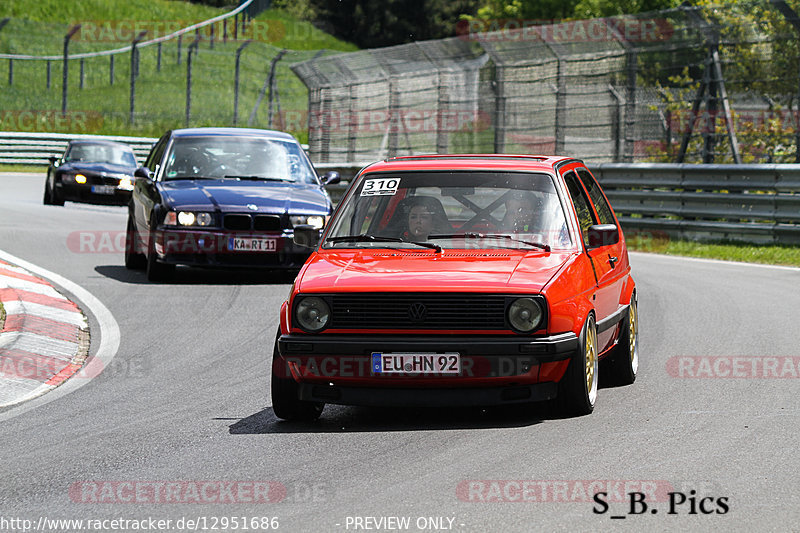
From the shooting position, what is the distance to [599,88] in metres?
21.2

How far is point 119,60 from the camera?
6084 cm

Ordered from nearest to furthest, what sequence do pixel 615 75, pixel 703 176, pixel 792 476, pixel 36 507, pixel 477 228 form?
pixel 36 507 → pixel 792 476 → pixel 477 228 → pixel 703 176 → pixel 615 75

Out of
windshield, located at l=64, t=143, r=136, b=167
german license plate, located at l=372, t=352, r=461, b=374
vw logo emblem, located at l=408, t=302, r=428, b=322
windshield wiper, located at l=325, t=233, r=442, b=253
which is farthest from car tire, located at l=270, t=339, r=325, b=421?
windshield, located at l=64, t=143, r=136, b=167

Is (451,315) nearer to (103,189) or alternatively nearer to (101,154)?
(103,189)

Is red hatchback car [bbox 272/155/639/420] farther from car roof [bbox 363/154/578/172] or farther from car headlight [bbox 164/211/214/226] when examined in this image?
car headlight [bbox 164/211/214/226]

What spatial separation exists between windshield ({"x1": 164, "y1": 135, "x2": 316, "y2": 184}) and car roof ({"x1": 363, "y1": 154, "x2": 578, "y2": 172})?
6309mm

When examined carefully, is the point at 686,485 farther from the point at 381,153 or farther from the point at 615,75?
the point at 381,153

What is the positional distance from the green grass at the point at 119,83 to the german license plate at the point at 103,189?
1340 centimetres

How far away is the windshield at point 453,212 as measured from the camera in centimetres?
771

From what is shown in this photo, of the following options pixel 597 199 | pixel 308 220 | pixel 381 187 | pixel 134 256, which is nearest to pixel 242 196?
pixel 308 220

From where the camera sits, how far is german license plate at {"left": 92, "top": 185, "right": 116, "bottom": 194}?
24967 mm

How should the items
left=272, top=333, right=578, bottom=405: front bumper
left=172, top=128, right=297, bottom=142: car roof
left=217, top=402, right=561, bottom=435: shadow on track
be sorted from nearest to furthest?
left=272, top=333, right=578, bottom=405: front bumper < left=217, top=402, right=561, bottom=435: shadow on track < left=172, top=128, right=297, bottom=142: car roof

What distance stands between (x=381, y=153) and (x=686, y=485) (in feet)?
67.8

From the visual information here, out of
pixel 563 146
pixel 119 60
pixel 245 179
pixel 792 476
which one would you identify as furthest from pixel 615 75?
pixel 119 60
